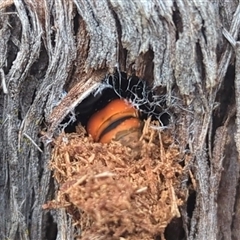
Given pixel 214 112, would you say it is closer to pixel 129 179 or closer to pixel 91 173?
pixel 129 179

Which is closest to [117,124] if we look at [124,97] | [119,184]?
[124,97]

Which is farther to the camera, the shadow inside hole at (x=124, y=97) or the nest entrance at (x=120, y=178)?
the shadow inside hole at (x=124, y=97)

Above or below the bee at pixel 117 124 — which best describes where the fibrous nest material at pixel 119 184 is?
below

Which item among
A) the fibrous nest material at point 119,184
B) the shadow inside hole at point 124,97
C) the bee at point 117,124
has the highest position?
the shadow inside hole at point 124,97

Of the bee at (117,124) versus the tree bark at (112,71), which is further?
the bee at (117,124)

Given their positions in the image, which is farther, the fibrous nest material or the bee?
the bee
